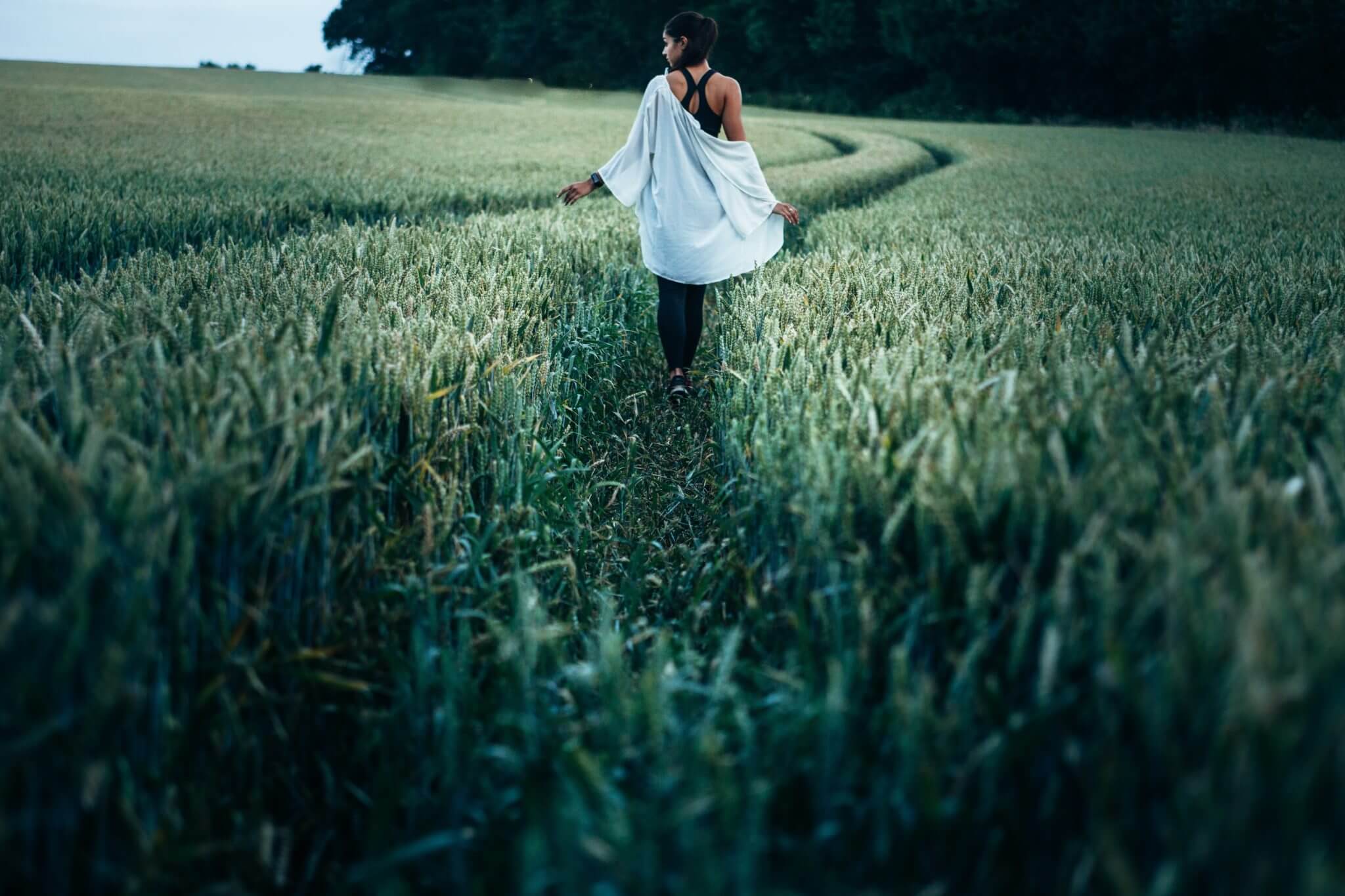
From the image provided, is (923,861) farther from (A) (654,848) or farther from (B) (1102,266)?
(B) (1102,266)

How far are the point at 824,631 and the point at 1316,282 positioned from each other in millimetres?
3787

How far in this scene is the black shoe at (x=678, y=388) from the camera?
4.38m

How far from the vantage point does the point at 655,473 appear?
368 cm

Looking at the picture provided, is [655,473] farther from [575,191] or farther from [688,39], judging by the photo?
[688,39]

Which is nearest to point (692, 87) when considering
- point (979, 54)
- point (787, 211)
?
point (787, 211)

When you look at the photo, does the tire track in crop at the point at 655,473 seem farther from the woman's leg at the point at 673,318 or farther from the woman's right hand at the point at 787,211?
the woman's right hand at the point at 787,211

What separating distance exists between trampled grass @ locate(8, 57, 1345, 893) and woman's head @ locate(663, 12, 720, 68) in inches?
62.4

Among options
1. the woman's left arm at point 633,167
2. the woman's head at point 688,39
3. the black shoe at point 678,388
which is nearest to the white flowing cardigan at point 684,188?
the woman's left arm at point 633,167

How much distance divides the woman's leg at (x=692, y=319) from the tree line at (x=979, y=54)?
111ft

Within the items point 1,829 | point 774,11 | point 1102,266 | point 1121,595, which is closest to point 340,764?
point 1,829

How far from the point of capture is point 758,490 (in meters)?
2.18

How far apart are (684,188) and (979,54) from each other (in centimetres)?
4191

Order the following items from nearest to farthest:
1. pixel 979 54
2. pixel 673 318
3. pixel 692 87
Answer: pixel 692 87 → pixel 673 318 → pixel 979 54

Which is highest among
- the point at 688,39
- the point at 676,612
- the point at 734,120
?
the point at 688,39
